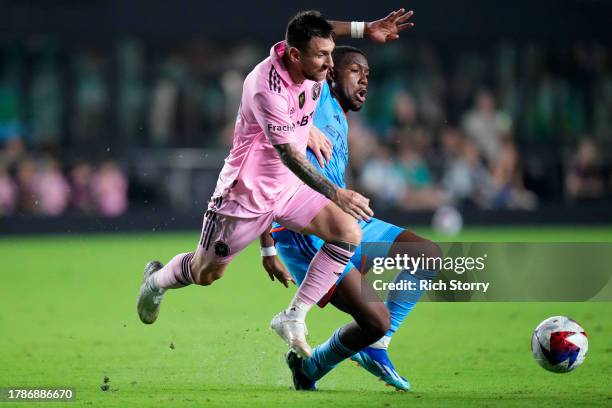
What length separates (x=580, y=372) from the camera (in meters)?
7.93

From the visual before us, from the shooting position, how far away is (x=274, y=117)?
22.1 ft

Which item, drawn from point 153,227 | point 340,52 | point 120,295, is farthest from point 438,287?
point 153,227

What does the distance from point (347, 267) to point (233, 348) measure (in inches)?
89.0

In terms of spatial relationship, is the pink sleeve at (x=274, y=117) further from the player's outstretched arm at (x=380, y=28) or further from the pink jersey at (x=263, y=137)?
the player's outstretched arm at (x=380, y=28)

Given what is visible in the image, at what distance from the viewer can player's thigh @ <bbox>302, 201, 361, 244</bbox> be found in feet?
22.9

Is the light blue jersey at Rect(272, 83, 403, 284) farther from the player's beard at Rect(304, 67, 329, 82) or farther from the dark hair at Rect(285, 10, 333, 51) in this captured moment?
the dark hair at Rect(285, 10, 333, 51)

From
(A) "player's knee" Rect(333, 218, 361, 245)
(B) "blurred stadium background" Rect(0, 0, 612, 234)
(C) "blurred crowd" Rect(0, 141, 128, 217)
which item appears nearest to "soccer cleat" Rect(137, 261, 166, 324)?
(A) "player's knee" Rect(333, 218, 361, 245)

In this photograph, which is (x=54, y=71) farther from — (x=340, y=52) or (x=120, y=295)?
(x=340, y=52)

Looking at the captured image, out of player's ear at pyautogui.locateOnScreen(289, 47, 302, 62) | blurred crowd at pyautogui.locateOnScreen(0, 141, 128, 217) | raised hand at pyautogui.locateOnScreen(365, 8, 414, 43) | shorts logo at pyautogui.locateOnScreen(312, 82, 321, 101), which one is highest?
player's ear at pyautogui.locateOnScreen(289, 47, 302, 62)

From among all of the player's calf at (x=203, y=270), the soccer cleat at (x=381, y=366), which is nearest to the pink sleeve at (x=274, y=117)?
the player's calf at (x=203, y=270)

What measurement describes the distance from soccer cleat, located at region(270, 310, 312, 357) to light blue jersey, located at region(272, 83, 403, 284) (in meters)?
0.62

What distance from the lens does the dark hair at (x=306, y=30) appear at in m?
6.73

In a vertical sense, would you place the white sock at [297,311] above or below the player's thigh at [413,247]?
below

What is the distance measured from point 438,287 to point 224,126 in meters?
13.2
